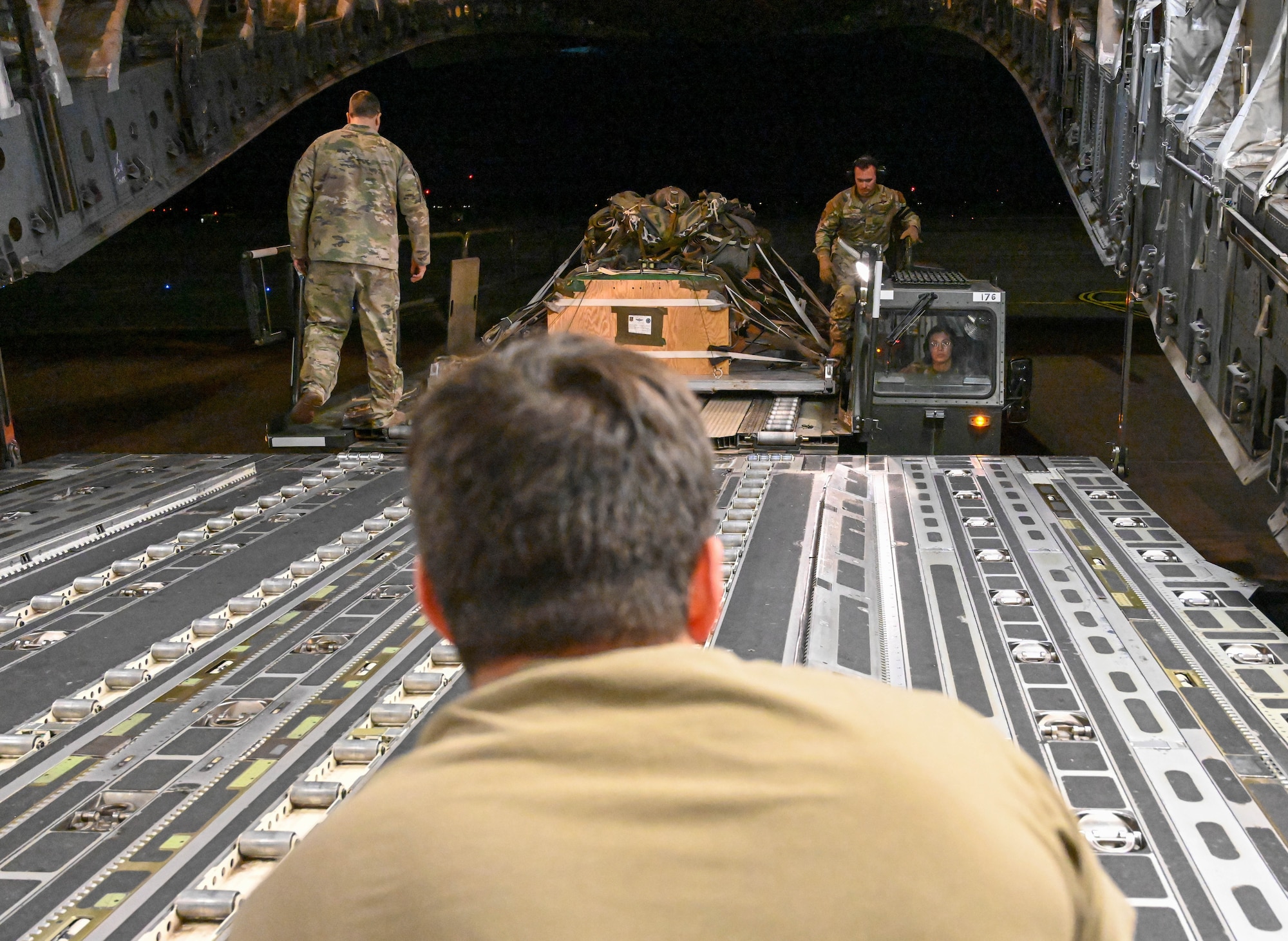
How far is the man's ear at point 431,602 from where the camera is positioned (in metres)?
0.91

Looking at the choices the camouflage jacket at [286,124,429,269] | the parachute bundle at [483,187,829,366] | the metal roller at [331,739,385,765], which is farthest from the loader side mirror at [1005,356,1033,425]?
the metal roller at [331,739,385,765]

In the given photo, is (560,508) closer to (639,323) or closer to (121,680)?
(121,680)

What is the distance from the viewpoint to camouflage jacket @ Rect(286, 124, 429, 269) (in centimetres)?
611

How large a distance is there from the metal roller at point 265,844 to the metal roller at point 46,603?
1.56m

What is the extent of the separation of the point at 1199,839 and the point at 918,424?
4249 millimetres

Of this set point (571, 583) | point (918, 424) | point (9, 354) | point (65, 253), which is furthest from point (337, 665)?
point (9, 354)

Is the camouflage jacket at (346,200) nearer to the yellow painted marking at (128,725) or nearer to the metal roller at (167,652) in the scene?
the metal roller at (167,652)

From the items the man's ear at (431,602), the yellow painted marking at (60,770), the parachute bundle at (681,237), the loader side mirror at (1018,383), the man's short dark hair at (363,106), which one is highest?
the man's short dark hair at (363,106)

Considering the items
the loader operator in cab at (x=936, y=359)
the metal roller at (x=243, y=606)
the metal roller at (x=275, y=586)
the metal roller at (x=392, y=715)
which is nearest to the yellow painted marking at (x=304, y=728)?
the metal roller at (x=392, y=715)

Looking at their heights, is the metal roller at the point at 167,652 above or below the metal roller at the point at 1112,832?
above

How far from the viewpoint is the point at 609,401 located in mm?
871

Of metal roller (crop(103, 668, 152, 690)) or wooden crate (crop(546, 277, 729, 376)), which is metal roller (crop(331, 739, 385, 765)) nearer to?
metal roller (crop(103, 668, 152, 690))

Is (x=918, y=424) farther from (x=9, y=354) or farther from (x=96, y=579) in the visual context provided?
(x=9, y=354)

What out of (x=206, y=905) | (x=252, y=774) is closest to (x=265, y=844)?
(x=206, y=905)
